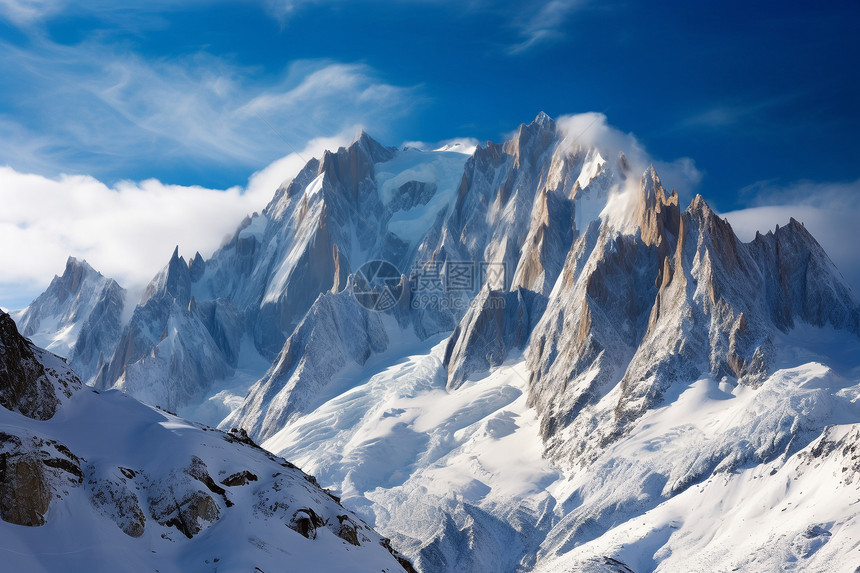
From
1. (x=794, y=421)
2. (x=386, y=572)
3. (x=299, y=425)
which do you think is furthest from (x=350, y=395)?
(x=386, y=572)

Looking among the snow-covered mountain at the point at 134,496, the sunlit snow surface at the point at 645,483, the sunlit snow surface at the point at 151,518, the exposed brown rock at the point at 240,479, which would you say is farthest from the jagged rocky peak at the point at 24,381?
the sunlit snow surface at the point at 645,483

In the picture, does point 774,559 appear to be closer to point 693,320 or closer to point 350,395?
point 693,320

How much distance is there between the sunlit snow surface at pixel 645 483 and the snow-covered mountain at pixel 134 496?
5500 centimetres

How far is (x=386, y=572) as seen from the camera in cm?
3778

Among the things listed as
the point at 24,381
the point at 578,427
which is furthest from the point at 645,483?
the point at 24,381

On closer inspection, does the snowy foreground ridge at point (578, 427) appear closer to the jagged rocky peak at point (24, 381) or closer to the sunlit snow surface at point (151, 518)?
the sunlit snow surface at point (151, 518)

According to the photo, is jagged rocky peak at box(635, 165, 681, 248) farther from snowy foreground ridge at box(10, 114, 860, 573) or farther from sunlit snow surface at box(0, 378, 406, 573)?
sunlit snow surface at box(0, 378, 406, 573)

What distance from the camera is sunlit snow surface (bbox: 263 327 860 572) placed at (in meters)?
89.8

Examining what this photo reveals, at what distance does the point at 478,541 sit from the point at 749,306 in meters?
60.8

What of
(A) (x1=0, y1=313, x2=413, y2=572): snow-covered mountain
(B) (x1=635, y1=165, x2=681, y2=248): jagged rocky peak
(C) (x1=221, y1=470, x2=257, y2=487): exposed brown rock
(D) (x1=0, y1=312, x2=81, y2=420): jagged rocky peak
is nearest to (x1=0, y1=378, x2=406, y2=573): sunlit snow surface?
(A) (x1=0, y1=313, x2=413, y2=572): snow-covered mountain

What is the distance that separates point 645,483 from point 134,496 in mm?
89377

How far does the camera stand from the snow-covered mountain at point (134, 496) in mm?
30359

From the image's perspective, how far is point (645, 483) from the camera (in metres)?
109

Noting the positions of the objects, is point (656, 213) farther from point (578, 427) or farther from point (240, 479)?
point (240, 479)
